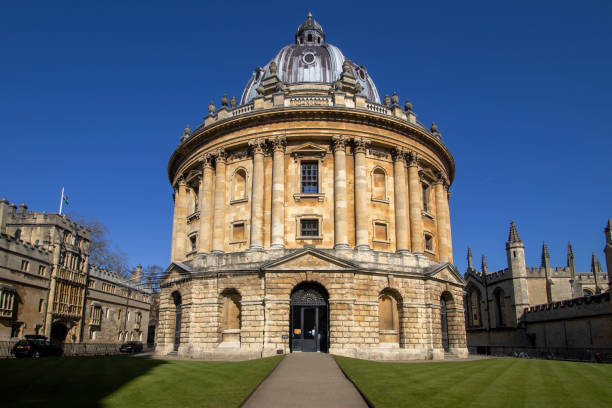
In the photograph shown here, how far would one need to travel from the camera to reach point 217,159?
3731 centimetres

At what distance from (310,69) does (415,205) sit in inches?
682

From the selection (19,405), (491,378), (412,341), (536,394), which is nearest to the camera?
(19,405)

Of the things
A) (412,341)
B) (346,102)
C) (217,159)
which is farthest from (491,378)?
(217,159)

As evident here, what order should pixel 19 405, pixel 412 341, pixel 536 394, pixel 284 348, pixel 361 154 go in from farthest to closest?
1. pixel 361 154
2. pixel 412 341
3. pixel 284 348
4. pixel 536 394
5. pixel 19 405

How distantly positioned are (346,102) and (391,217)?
357 inches

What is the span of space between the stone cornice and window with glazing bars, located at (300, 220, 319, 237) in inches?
294

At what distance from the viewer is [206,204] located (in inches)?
1464

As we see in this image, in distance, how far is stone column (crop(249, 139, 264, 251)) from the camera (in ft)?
110

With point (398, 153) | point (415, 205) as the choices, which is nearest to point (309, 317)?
point (415, 205)

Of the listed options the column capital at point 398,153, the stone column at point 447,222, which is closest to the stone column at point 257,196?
the column capital at point 398,153

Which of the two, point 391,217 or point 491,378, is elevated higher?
point 391,217

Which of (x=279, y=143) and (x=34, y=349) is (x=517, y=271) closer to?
(x=279, y=143)

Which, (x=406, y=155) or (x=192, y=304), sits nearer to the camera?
(x=192, y=304)

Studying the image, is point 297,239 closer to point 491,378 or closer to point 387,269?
point 387,269
